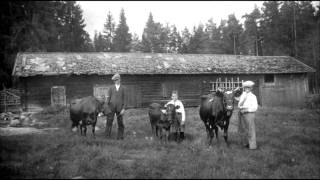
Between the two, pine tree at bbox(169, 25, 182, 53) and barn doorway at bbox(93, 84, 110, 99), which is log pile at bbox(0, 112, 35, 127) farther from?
pine tree at bbox(169, 25, 182, 53)

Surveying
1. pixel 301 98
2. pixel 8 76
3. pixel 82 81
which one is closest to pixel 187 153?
pixel 82 81

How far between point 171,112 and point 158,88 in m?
13.1

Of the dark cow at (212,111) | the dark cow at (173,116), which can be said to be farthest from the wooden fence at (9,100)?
the dark cow at (212,111)

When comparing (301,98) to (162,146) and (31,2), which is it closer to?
(162,146)

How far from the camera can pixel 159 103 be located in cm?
1978

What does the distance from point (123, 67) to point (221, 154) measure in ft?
50.3

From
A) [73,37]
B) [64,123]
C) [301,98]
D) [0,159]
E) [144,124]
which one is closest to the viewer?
[0,159]

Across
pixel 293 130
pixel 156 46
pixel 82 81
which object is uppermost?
pixel 156 46

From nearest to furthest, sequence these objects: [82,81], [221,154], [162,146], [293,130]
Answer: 1. [221,154]
2. [162,146]
3. [293,130]
4. [82,81]

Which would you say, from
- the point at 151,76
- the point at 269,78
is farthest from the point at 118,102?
the point at 269,78

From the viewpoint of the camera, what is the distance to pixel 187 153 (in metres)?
7.66

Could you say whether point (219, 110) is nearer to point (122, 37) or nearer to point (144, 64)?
point (144, 64)

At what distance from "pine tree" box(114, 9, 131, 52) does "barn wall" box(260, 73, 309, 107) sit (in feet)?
116

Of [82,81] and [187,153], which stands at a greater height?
[82,81]
